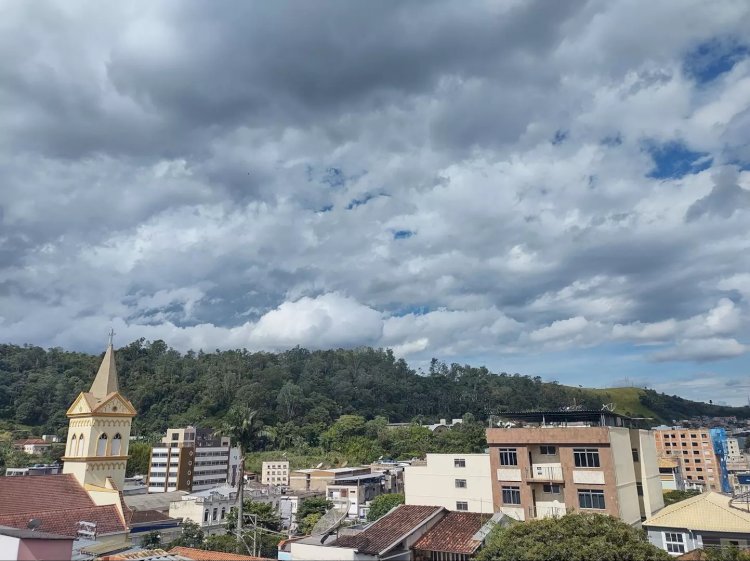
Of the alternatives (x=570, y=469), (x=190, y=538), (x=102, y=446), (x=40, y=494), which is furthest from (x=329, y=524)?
(x=102, y=446)

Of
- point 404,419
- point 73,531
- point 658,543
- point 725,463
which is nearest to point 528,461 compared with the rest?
point 658,543

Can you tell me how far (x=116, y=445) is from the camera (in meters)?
40.2

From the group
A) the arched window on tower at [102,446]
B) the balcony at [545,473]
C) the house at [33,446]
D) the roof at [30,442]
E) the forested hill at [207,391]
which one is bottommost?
the balcony at [545,473]

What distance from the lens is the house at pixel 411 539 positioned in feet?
79.7

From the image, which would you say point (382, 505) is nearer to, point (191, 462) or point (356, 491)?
point (356, 491)

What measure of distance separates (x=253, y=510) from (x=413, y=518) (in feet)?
73.5

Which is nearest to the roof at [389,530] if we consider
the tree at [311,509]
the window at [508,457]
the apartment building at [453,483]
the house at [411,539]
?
the house at [411,539]

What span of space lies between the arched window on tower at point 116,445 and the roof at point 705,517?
1446 inches

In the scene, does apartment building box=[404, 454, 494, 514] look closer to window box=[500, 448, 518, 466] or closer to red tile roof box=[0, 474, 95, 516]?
window box=[500, 448, 518, 466]

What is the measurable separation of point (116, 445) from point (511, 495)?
94.6ft

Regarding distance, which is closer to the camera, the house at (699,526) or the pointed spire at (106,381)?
the house at (699,526)

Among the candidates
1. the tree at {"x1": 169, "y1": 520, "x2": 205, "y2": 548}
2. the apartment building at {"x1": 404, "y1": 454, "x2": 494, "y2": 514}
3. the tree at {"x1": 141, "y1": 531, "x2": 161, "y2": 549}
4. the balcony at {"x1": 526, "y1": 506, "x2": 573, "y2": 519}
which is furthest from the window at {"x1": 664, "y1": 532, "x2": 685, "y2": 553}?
the tree at {"x1": 141, "y1": 531, "x2": 161, "y2": 549}

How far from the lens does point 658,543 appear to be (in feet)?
112

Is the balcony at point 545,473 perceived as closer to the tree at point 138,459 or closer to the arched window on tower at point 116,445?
the arched window on tower at point 116,445
